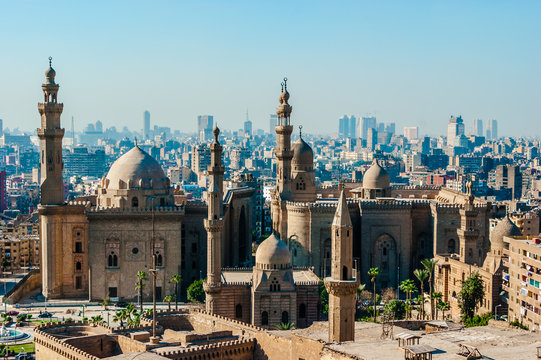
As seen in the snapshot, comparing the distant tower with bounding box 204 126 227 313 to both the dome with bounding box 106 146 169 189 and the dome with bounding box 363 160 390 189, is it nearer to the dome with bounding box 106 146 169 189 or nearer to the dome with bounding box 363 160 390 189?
the dome with bounding box 106 146 169 189

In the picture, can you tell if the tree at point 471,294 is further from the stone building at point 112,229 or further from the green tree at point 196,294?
the stone building at point 112,229

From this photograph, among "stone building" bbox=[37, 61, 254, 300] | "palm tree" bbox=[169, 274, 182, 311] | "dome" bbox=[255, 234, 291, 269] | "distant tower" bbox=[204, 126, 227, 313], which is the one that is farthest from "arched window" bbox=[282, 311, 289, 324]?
"stone building" bbox=[37, 61, 254, 300]

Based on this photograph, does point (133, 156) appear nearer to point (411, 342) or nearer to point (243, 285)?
point (243, 285)

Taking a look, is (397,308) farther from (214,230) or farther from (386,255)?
(214,230)

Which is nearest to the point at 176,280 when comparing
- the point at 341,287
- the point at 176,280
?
the point at 176,280

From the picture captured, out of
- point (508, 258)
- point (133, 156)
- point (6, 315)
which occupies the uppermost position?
point (133, 156)

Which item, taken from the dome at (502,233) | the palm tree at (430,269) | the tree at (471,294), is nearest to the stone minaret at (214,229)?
the palm tree at (430,269)

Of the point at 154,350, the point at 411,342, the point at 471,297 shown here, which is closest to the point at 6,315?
the point at 154,350

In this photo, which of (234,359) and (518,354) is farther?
(234,359)
